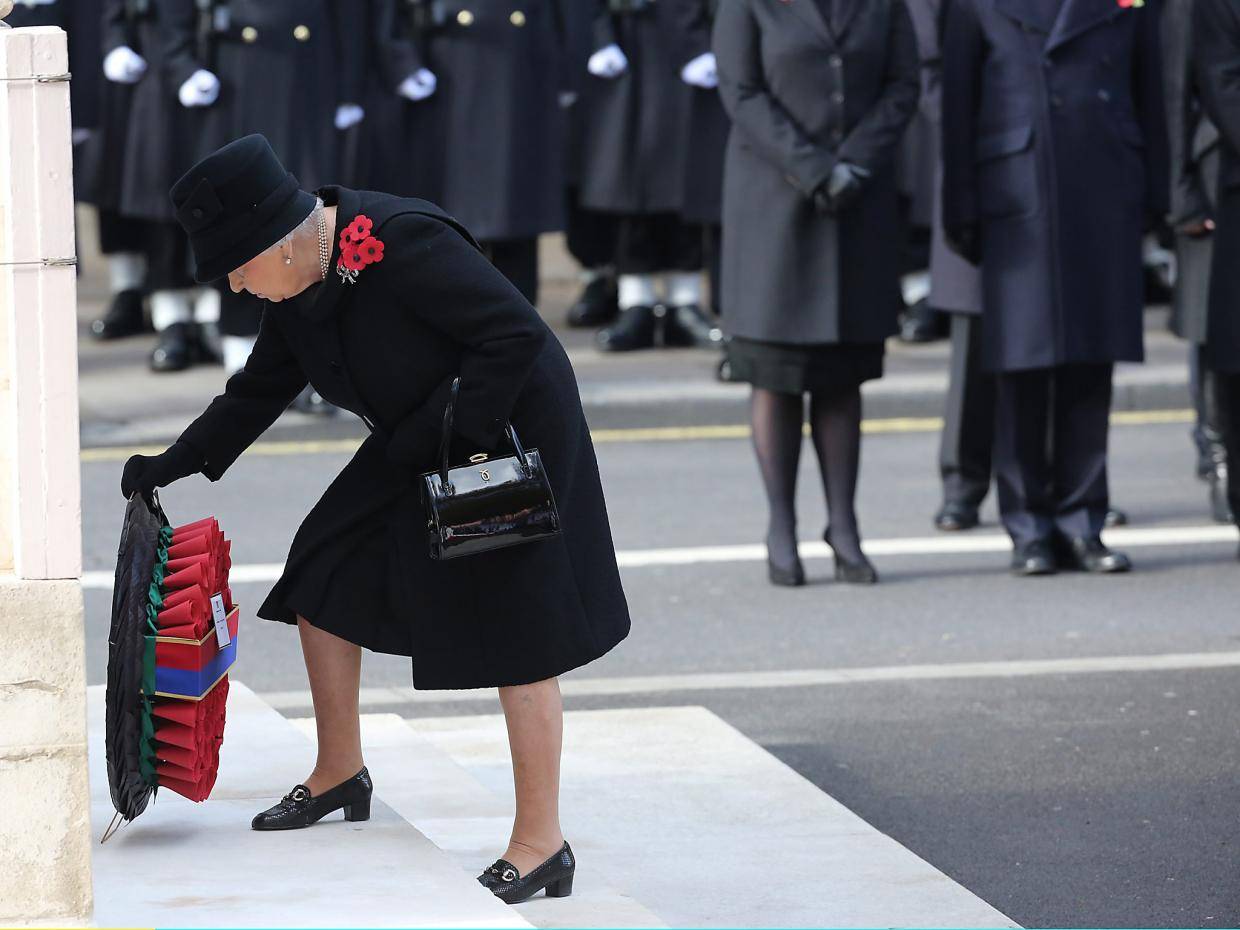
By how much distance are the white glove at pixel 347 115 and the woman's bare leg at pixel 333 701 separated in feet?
22.3

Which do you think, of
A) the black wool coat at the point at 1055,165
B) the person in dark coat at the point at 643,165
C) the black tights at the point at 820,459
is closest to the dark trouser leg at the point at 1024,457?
the black wool coat at the point at 1055,165

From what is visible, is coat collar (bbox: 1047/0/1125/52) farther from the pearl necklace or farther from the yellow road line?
the pearl necklace

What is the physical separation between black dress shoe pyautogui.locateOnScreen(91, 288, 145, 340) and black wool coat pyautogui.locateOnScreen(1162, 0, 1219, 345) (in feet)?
20.8

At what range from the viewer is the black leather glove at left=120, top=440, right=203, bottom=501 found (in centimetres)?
449

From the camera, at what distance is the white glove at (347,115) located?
36.4 ft

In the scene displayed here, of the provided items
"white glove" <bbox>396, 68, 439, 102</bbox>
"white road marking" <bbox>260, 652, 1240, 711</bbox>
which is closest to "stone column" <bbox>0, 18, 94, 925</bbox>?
"white road marking" <bbox>260, 652, 1240, 711</bbox>

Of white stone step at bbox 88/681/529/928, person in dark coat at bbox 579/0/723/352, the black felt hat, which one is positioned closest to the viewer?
white stone step at bbox 88/681/529/928

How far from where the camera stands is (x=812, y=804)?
17.4ft

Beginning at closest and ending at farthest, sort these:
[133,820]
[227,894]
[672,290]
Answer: [227,894]
[133,820]
[672,290]

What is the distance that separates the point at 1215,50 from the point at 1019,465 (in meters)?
1.44

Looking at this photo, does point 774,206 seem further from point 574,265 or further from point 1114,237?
point 574,265

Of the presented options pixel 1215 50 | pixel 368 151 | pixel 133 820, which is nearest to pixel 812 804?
pixel 133 820

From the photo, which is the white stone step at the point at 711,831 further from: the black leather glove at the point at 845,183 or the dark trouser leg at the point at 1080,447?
the dark trouser leg at the point at 1080,447

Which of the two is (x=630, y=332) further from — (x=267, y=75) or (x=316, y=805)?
(x=316, y=805)
